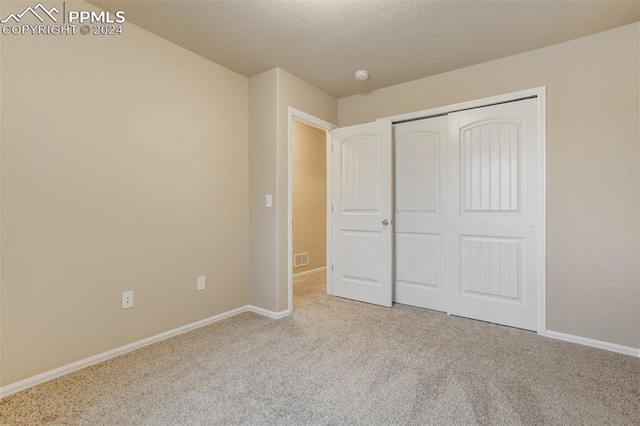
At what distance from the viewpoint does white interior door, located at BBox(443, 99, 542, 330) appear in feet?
8.75

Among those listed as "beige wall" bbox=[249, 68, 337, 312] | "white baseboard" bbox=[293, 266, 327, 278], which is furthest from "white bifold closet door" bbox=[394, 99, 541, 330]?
"white baseboard" bbox=[293, 266, 327, 278]

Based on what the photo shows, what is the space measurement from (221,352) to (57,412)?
0.92 meters

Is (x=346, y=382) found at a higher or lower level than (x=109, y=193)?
lower

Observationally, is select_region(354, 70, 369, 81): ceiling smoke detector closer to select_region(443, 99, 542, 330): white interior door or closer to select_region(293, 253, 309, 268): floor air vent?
select_region(443, 99, 542, 330): white interior door

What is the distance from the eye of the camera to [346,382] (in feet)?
6.18

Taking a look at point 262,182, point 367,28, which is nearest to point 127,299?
point 262,182

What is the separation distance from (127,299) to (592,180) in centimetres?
363

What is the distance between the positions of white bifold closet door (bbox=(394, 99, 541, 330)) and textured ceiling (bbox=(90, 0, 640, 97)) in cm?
59

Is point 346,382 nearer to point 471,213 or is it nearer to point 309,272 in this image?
point 471,213

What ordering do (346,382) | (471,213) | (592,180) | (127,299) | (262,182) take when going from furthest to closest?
(262,182), (471,213), (592,180), (127,299), (346,382)

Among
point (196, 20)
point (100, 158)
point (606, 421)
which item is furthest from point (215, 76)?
point (606, 421)

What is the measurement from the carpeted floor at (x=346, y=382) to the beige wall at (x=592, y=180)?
0.32 m

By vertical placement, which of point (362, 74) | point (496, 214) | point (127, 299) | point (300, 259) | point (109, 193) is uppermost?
point (362, 74)

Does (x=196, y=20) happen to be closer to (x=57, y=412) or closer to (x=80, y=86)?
(x=80, y=86)
